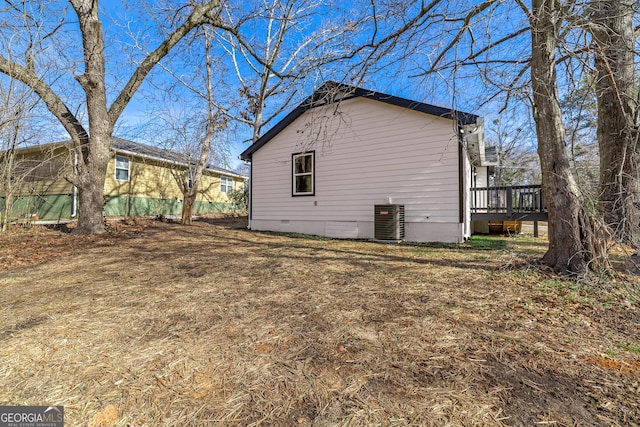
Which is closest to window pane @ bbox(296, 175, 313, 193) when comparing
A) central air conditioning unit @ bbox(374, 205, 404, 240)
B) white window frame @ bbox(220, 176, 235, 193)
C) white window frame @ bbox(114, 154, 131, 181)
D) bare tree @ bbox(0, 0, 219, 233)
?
central air conditioning unit @ bbox(374, 205, 404, 240)

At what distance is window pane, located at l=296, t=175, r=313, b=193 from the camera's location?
888 centimetres

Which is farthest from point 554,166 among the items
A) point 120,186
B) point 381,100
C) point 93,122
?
point 120,186

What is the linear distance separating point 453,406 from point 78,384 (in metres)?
1.96

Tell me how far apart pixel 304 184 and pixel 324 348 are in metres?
7.45

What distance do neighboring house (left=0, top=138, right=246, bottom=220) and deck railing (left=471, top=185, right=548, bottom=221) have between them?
1160cm

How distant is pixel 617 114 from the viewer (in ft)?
16.6

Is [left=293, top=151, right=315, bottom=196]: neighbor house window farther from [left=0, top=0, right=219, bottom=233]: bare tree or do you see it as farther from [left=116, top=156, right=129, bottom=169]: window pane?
[left=116, top=156, right=129, bottom=169]: window pane

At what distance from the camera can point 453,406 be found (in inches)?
50.8

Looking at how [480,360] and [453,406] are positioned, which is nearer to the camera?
[453,406]

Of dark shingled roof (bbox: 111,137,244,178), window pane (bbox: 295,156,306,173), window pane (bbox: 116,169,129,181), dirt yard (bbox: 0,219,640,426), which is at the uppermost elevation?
dark shingled roof (bbox: 111,137,244,178)

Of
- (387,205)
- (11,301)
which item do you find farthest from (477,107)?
(11,301)

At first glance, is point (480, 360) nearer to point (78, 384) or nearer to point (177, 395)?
point (177, 395)

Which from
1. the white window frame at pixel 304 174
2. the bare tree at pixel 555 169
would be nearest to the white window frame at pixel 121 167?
the white window frame at pixel 304 174

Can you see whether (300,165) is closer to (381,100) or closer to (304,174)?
(304,174)
